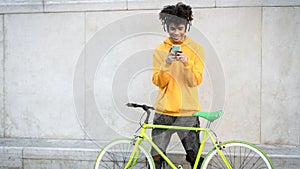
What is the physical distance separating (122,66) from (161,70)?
1.57 metres

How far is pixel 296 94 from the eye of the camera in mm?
5336

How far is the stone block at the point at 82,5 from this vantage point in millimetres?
5668

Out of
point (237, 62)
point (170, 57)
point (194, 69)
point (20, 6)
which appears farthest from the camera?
point (20, 6)

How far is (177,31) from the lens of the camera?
4133mm

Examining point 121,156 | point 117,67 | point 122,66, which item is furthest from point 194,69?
point 117,67

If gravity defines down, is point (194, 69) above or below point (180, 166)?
above

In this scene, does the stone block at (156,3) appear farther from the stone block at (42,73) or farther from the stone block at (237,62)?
the stone block at (42,73)

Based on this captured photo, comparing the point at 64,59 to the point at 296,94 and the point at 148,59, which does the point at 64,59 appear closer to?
the point at 148,59

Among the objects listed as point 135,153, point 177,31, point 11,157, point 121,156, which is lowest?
point 11,157

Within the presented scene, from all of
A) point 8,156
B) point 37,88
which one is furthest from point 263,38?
point 8,156

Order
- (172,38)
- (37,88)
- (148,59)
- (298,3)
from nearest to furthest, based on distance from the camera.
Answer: (172,38) < (298,3) < (148,59) < (37,88)

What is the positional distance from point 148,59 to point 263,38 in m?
1.56

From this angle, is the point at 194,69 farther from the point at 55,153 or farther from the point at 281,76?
the point at 55,153

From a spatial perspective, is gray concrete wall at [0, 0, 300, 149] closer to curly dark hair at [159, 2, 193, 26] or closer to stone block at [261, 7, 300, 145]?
stone block at [261, 7, 300, 145]
